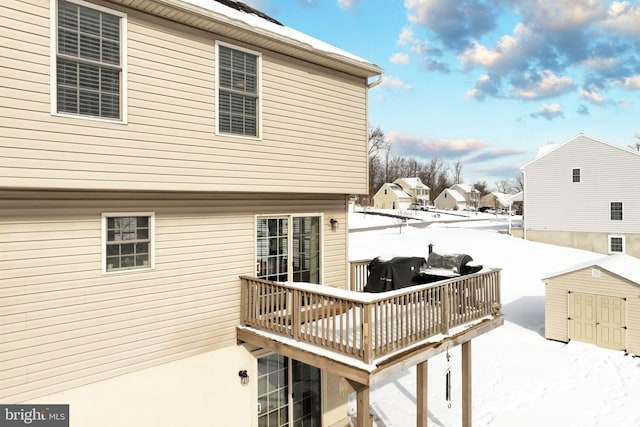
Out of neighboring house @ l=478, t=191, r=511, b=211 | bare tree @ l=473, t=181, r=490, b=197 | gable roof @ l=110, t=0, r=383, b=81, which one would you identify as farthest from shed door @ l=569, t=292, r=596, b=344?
Answer: bare tree @ l=473, t=181, r=490, b=197

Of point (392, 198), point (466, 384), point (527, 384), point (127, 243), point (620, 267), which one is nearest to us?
point (127, 243)

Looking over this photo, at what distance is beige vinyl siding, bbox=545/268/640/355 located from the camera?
12719 millimetres

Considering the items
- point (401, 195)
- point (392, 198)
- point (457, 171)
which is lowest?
point (392, 198)

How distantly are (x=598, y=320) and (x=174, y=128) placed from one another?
14.9 m

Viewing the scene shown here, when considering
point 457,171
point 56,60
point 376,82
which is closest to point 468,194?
point 457,171

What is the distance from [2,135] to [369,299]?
4.88 meters

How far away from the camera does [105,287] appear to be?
5.59 metres

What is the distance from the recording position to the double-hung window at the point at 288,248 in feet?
24.9

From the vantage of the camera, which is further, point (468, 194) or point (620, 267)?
point (468, 194)

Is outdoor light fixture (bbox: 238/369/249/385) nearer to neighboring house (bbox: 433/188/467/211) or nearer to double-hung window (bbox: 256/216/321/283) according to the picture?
double-hung window (bbox: 256/216/321/283)

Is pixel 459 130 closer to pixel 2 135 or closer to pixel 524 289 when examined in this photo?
pixel 524 289

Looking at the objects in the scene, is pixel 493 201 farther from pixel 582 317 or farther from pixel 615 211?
Result: pixel 582 317

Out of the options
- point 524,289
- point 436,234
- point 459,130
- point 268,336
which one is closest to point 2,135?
point 268,336

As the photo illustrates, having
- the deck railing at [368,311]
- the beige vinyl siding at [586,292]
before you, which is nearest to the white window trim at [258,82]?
the deck railing at [368,311]
